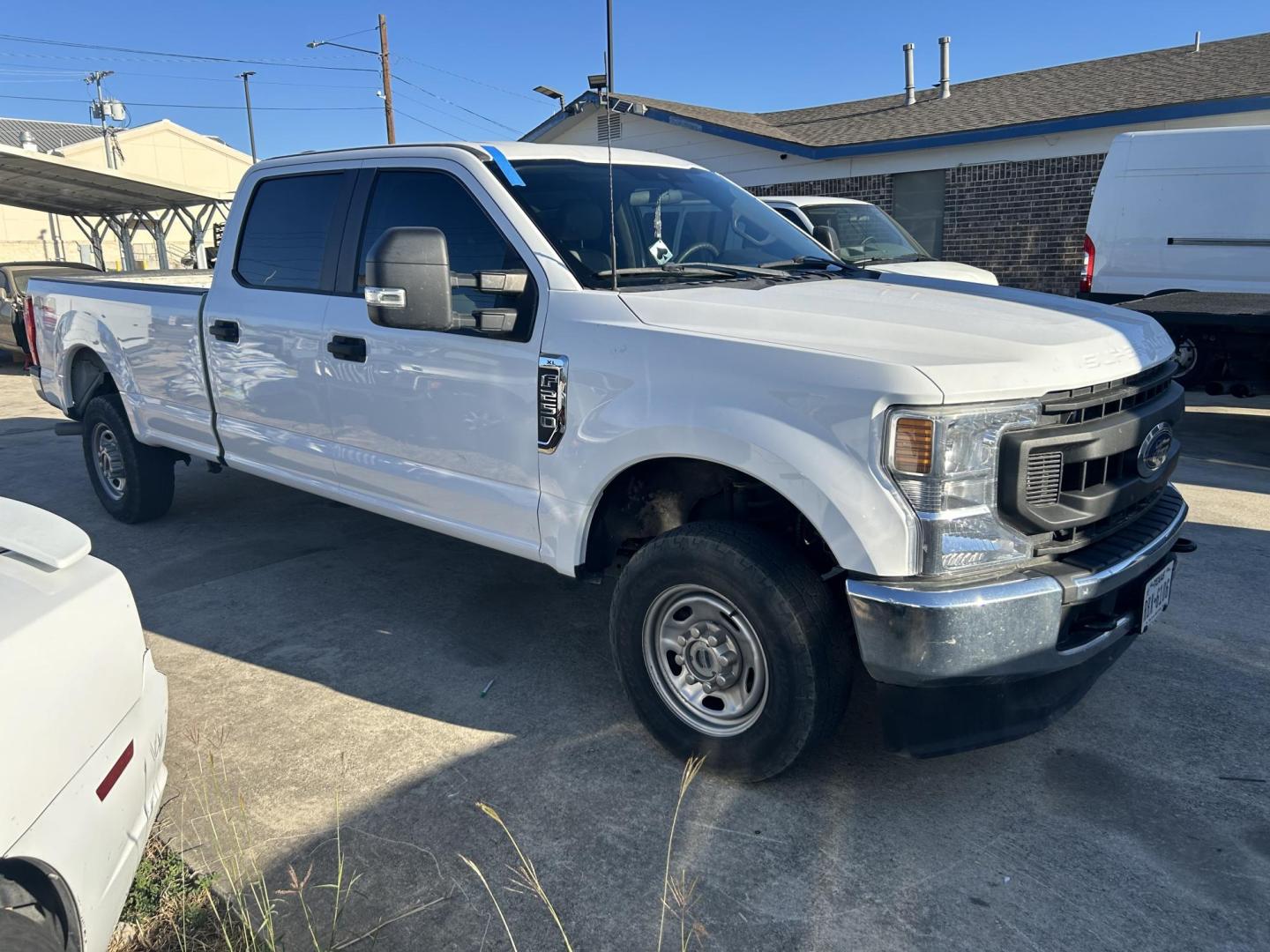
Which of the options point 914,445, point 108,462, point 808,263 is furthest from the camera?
point 108,462

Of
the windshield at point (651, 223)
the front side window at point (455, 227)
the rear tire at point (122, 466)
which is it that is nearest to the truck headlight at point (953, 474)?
the windshield at point (651, 223)

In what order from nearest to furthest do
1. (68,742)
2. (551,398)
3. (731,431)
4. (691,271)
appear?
(68,742)
(731,431)
(551,398)
(691,271)

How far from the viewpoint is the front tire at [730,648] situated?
276 cm

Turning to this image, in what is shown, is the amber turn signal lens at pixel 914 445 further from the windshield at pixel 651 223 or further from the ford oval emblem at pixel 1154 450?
the windshield at pixel 651 223

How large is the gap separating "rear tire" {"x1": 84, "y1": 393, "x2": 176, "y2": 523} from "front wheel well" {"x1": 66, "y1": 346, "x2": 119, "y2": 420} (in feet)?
0.23

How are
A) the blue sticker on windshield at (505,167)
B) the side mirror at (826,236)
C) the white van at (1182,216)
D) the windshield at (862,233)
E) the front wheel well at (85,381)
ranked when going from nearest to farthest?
1. the blue sticker on windshield at (505,167)
2. the front wheel well at (85,381)
3. the side mirror at (826,236)
4. the white van at (1182,216)
5. the windshield at (862,233)

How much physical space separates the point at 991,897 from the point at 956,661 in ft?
2.06

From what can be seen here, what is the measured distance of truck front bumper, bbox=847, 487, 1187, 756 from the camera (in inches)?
98.9

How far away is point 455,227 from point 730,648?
193cm

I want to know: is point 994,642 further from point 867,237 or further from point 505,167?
point 867,237

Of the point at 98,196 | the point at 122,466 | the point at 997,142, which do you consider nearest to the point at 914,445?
the point at 122,466

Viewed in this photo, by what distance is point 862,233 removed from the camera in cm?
977

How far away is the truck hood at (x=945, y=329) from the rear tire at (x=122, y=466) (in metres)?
4.00

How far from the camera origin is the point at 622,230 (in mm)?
3695
